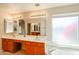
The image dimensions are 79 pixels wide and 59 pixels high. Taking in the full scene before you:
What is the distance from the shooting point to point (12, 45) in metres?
1.93

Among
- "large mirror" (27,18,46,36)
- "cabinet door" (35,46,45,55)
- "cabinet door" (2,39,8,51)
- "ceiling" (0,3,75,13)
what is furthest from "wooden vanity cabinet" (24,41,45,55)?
"ceiling" (0,3,75,13)

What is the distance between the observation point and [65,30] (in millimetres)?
1779

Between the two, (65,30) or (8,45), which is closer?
(65,30)

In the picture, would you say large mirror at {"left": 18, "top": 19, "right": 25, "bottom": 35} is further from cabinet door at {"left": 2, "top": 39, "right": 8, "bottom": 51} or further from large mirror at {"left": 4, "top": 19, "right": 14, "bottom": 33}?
cabinet door at {"left": 2, "top": 39, "right": 8, "bottom": 51}

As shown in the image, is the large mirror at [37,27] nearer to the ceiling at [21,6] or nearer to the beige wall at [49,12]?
the beige wall at [49,12]

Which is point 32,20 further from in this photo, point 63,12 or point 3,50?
point 3,50

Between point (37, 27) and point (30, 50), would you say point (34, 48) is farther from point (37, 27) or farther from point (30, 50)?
point (37, 27)

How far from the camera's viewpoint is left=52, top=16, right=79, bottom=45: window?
1732 millimetres

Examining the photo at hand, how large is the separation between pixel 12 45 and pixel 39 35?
51 centimetres

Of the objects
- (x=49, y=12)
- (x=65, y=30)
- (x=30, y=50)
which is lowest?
(x=30, y=50)

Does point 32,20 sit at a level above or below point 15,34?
above

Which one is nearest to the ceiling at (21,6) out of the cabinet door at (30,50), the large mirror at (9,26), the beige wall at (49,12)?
the beige wall at (49,12)

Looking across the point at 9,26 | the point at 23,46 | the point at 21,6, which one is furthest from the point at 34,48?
the point at 21,6
